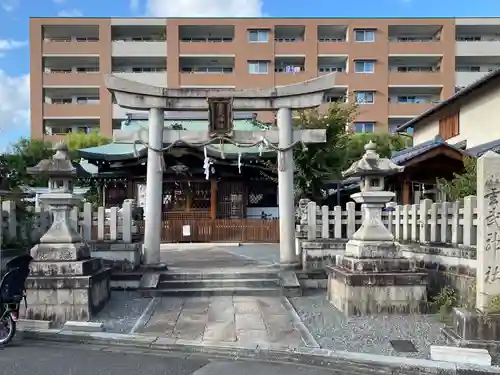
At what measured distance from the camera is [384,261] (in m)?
8.80

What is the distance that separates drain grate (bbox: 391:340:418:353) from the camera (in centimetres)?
655

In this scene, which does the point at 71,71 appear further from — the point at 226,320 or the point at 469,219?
the point at 469,219

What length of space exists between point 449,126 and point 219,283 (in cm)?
1511

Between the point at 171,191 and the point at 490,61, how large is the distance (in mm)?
35220

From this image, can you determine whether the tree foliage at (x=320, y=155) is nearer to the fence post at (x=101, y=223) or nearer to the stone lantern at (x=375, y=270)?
the stone lantern at (x=375, y=270)

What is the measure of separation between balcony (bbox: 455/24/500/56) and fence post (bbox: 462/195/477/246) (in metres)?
38.8

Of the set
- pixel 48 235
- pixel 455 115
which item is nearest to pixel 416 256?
pixel 48 235

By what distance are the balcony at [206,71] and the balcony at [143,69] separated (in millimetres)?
1868

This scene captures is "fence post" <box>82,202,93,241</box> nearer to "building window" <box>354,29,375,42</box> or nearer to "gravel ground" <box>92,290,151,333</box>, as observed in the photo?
"gravel ground" <box>92,290,151,333</box>

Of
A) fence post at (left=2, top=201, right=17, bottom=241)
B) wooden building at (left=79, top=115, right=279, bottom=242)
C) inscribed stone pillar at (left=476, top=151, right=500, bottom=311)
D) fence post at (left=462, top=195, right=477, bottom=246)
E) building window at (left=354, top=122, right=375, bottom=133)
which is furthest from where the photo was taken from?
building window at (left=354, top=122, right=375, bottom=133)

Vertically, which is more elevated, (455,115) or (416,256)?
(455,115)

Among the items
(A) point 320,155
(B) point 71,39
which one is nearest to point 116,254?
(A) point 320,155

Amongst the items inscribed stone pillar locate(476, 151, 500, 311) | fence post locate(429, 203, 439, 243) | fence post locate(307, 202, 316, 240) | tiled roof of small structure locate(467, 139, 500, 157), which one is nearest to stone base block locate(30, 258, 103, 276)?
fence post locate(307, 202, 316, 240)

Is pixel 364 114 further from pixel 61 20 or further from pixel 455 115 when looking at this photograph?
pixel 61 20
